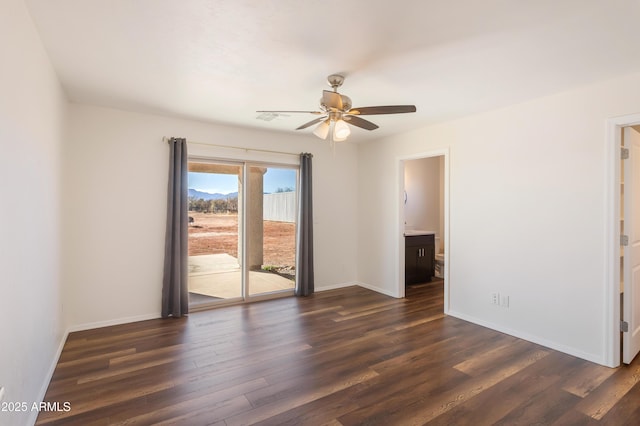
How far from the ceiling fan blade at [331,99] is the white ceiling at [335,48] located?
222mm

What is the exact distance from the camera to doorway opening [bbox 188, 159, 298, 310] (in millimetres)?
4434

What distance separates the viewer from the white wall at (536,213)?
2.93 m

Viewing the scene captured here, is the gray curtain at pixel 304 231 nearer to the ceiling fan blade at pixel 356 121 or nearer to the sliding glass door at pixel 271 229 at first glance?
the sliding glass door at pixel 271 229

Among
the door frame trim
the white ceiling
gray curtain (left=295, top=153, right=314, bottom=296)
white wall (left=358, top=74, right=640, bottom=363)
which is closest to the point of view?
the white ceiling

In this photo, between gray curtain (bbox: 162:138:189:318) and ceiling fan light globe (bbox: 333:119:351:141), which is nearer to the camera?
ceiling fan light globe (bbox: 333:119:351:141)

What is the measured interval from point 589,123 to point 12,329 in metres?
4.42

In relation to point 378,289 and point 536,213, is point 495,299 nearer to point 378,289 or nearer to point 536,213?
point 536,213

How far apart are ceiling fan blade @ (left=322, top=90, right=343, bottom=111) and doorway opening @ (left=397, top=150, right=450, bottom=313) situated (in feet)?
8.05

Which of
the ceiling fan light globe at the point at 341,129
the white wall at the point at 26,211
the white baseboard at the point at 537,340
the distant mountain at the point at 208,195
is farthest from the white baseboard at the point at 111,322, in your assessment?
the white baseboard at the point at 537,340

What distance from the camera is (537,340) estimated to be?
3324 mm

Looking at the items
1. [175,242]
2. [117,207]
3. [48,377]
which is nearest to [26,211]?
[48,377]

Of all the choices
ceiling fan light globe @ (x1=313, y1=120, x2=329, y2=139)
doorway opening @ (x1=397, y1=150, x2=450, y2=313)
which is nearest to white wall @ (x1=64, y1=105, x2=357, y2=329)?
ceiling fan light globe @ (x1=313, y1=120, x2=329, y2=139)

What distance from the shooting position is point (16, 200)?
5.74ft

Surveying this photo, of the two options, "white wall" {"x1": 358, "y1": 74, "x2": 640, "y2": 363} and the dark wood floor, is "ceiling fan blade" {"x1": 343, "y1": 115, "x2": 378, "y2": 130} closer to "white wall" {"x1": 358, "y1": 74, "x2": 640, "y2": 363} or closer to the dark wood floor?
"white wall" {"x1": 358, "y1": 74, "x2": 640, "y2": 363}
